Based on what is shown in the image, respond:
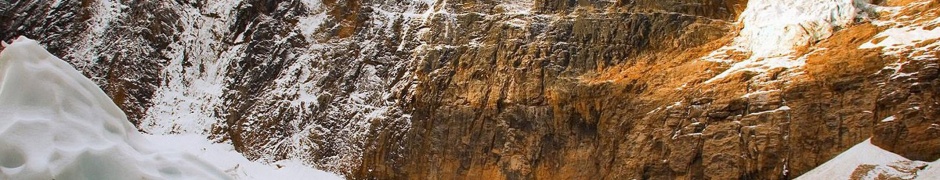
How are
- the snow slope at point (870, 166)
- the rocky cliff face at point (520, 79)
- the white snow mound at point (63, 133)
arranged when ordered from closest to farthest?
the white snow mound at point (63, 133) → the snow slope at point (870, 166) → the rocky cliff face at point (520, 79)

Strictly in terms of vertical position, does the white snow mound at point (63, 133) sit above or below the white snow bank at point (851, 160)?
above

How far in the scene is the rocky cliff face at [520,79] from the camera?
643 inches

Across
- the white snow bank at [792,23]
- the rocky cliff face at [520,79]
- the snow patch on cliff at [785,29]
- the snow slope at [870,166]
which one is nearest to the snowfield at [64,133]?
the snow slope at [870,166]

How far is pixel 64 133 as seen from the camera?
12.0 feet

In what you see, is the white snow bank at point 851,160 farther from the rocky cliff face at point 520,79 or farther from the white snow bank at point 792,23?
the white snow bank at point 792,23

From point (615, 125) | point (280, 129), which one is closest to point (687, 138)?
point (615, 125)

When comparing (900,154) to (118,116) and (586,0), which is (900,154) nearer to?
(586,0)

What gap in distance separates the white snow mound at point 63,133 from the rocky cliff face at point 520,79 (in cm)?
1446

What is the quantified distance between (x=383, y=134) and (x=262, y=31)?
6160mm

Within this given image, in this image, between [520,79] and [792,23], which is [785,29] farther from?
[520,79]

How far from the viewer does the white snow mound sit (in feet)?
11.7

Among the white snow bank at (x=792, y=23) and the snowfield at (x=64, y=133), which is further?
the white snow bank at (x=792, y=23)

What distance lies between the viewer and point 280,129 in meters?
21.6

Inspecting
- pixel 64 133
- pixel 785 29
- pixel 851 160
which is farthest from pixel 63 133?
pixel 785 29
